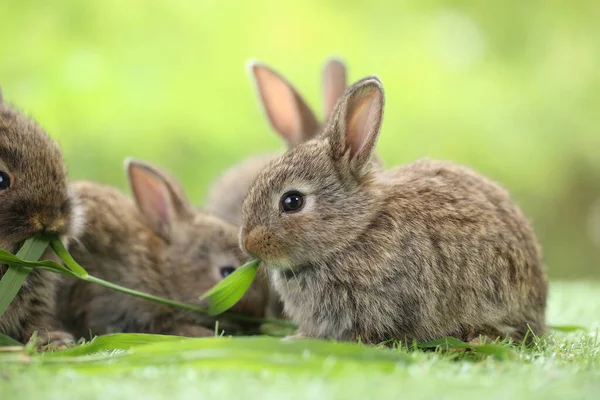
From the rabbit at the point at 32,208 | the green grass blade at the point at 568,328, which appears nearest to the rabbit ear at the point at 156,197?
the rabbit at the point at 32,208

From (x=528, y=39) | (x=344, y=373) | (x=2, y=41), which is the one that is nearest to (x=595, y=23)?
(x=528, y=39)

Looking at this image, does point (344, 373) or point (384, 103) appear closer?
point (344, 373)

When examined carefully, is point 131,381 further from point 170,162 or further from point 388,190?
point 170,162

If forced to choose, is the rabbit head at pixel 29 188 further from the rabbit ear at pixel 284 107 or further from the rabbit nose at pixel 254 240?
the rabbit ear at pixel 284 107

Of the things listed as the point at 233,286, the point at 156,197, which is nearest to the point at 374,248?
the point at 233,286


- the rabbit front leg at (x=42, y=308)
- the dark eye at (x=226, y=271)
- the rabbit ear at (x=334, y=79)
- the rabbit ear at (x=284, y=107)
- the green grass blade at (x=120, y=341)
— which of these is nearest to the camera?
the green grass blade at (x=120, y=341)
